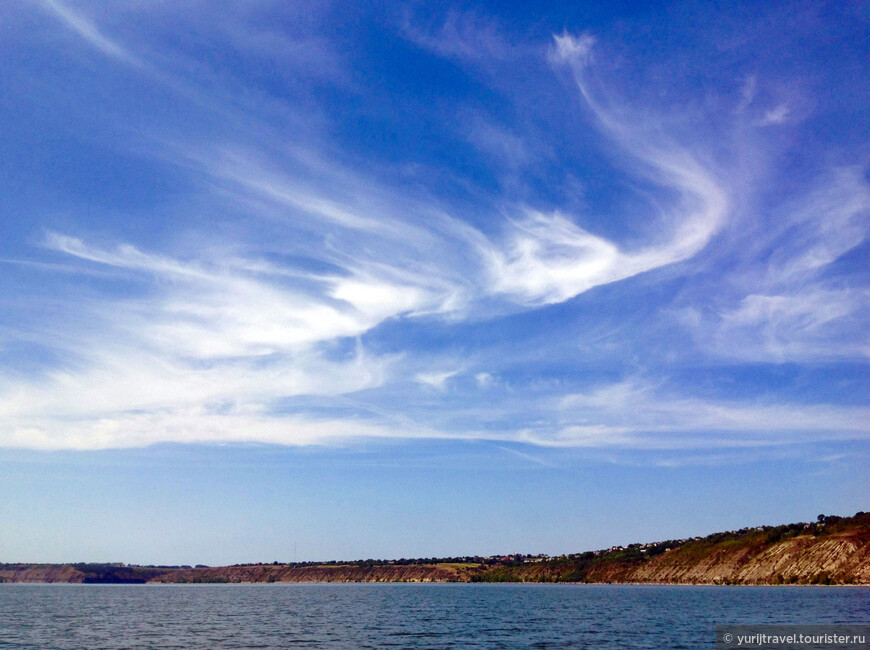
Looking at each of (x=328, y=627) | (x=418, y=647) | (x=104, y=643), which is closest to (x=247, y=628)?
(x=328, y=627)

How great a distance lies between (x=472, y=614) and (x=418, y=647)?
186ft

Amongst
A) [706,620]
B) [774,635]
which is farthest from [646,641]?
[706,620]

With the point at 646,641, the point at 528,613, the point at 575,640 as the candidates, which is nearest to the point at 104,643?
the point at 575,640

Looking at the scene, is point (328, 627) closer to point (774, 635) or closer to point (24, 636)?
point (24, 636)

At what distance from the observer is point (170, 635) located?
8512cm

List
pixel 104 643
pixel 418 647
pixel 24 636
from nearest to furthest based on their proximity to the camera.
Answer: pixel 418 647, pixel 104 643, pixel 24 636

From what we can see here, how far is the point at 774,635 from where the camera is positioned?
77.9 m

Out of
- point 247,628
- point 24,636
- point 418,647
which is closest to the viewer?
point 418,647

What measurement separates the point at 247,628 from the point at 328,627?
11.0 meters

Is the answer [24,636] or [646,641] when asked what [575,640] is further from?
[24,636]

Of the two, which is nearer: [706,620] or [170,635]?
[170,635]

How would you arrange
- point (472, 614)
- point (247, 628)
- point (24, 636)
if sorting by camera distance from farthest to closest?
point (472, 614), point (247, 628), point (24, 636)

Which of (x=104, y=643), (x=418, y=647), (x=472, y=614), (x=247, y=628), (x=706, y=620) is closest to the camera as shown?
(x=418, y=647)

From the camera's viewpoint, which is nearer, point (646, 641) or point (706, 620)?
point (646, 641)
